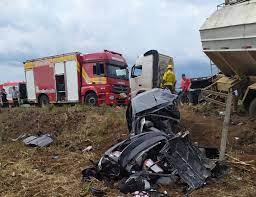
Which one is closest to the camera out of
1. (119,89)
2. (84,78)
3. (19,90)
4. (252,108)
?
(252,108)

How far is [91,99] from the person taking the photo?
20547 mm

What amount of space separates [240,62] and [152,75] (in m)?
7.94

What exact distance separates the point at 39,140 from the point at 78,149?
1523 mm

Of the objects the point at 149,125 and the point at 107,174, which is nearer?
the point at 107,174

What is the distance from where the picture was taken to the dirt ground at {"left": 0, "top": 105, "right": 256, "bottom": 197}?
6.55 metres

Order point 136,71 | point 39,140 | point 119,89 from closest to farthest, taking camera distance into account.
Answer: point 39,140, point 136,71, point 119,89

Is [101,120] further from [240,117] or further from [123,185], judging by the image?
[123,185]

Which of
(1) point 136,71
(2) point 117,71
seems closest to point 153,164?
(1) point 136,71

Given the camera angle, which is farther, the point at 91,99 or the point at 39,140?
the point at 91,99

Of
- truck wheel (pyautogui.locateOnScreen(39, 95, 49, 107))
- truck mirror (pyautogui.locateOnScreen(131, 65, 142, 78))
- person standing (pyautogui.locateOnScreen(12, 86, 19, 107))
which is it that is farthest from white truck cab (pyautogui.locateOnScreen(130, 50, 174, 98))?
person standing (pyautogui.locateOnScreen(12, 86, 19, 107))

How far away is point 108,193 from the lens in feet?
20.6

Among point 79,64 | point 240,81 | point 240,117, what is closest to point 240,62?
point 240,81

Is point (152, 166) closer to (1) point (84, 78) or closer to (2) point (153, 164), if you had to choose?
(2) point (153, 164)

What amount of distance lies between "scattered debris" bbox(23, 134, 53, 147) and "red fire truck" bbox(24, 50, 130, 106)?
805cm
